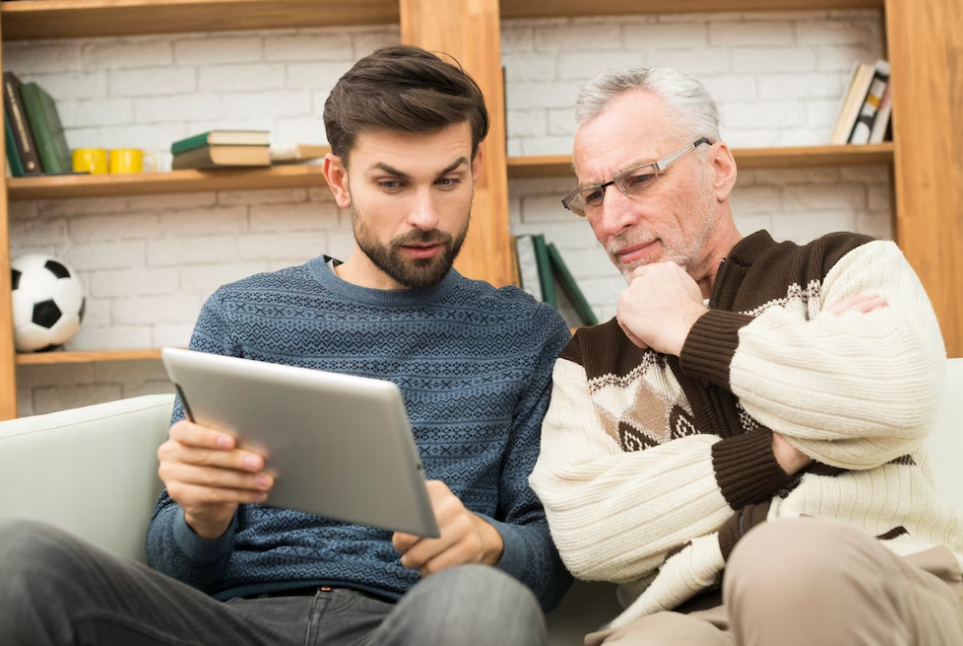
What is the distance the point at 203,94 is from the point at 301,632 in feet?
7.12

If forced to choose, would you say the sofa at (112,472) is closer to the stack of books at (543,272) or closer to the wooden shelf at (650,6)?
the stack of books at (543,272)

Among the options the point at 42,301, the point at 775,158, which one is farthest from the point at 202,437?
the point at 775,158

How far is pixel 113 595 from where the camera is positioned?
995mm

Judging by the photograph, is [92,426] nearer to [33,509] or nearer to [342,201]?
[33,509]

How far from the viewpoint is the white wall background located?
298 cm

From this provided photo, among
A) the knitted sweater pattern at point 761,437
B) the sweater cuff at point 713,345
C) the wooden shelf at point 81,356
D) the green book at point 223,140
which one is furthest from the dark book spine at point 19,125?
the sweater cuff at point 713,345

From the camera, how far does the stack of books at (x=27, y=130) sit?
2.74 m

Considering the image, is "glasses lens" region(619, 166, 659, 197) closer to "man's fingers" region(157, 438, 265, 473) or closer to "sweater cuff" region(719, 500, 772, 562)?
"sweater cuff" region(719, 500, 772, 562)

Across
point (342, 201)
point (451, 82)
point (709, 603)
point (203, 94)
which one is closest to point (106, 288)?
point (203, 94)

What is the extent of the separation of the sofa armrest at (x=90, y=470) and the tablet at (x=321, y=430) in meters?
0.32

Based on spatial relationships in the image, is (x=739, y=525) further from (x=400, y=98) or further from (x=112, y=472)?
(x=112, y=472)

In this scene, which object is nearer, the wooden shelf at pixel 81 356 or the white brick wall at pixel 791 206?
the wooden shelf at pixel 81 356

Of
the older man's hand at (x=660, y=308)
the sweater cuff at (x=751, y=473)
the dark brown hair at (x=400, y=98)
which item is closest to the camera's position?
the sweater cuff at (x=751, y=473)

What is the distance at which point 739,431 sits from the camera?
53.3 inches
